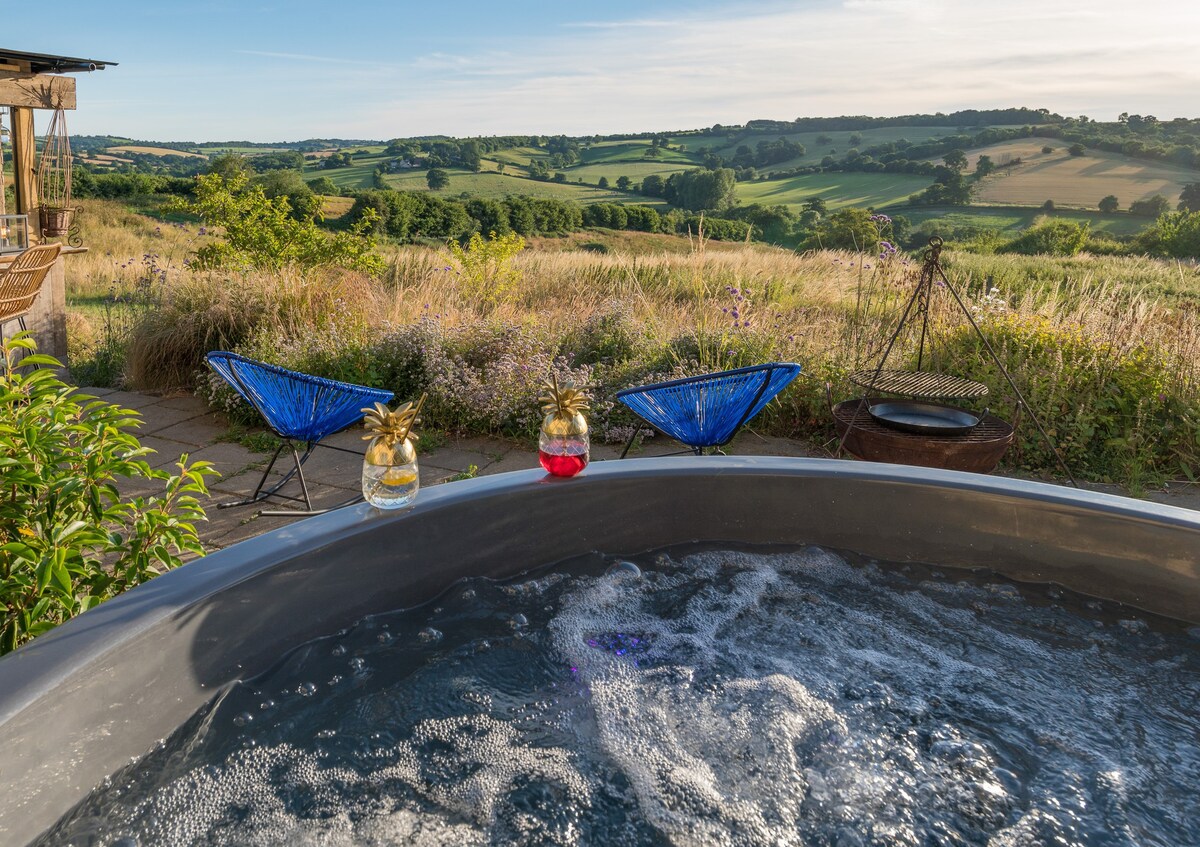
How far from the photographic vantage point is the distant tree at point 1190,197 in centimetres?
2081

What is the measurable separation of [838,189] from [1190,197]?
35.3 ft

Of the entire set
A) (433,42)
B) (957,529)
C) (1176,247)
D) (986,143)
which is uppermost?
(986,143)

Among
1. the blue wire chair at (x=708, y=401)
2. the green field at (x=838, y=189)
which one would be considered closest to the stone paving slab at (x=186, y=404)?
the blue wire chair at (x=708, y=401)

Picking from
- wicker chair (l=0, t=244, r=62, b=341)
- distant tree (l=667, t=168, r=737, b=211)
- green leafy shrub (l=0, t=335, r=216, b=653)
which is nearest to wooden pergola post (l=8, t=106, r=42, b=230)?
wicker chair (l=0, t=244, r=62, b=341)

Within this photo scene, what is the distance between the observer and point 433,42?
39.8 feet

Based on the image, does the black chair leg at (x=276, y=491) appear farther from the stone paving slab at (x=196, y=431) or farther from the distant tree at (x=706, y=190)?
the distant tree at (x=706, y=190)

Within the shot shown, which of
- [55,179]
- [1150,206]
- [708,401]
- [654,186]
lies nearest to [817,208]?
[1150,206]

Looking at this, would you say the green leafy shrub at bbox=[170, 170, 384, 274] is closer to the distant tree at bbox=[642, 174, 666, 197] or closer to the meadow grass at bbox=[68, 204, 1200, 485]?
the meadow grass at bbox=[68, 204, 1200, 485]

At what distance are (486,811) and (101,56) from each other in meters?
6.65

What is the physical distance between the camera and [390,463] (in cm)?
179

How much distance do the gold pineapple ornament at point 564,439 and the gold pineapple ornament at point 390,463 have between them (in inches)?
14.4

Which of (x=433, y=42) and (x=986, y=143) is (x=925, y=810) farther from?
(x=986, y=143)

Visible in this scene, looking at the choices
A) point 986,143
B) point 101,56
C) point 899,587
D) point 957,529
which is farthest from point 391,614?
point 986,143

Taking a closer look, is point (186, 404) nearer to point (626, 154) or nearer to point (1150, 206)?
point (1150, 206)
